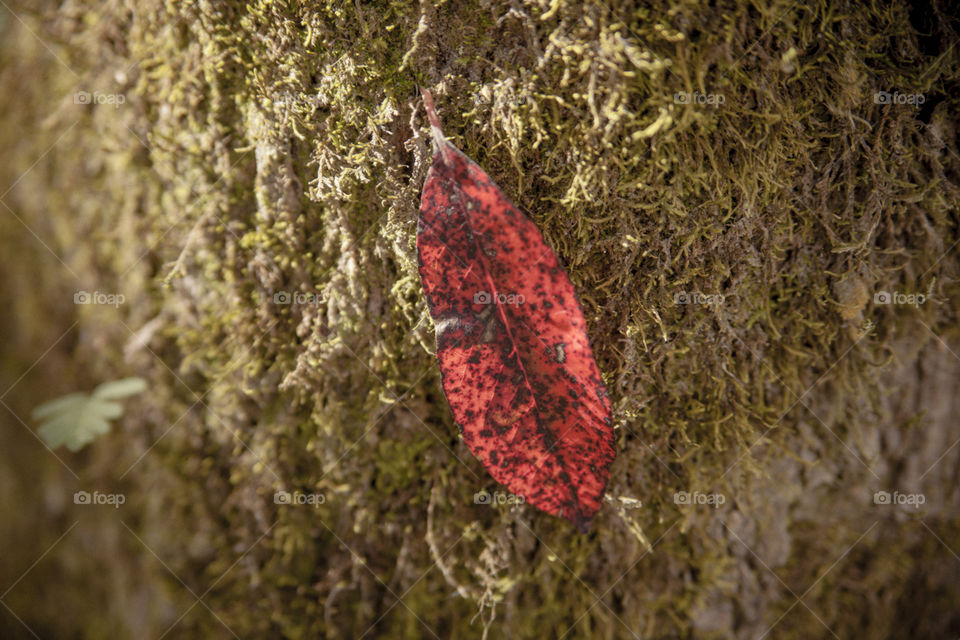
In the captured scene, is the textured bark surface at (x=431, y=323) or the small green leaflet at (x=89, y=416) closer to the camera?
the textured bark surface at (x=431, y=323)

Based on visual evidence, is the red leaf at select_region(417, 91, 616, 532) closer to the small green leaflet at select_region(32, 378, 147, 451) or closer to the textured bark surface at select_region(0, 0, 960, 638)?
the textured bark surface at select_region(0, 0, 960, 638)

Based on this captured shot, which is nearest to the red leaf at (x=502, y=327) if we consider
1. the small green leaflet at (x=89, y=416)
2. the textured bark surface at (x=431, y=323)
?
the textured bark surface at (x=431, y=323)

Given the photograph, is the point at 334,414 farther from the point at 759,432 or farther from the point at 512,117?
the point at 759,432

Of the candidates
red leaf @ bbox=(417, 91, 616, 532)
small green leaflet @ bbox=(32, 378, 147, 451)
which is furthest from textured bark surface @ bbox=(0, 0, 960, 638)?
red leaf @ bbox=(417, 91, 616, 532)

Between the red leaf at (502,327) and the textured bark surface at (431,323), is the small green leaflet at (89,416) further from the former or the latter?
the red leaf at (502,327)

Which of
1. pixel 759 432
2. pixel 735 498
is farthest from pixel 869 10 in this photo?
pixel 735 498
